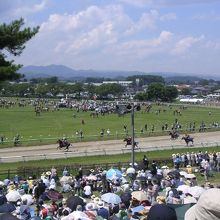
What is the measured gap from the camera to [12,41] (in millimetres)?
26406

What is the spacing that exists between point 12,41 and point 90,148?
2148cm

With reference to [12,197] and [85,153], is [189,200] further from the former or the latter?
[85,153]

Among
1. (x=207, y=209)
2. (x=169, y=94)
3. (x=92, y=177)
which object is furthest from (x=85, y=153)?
(x=169, y=94)

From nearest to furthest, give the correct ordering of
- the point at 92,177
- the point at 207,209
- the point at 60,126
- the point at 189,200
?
the point at 207,209, the point at 189,200, the point at 92,177, the point at 60,126

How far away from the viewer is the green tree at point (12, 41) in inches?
1024

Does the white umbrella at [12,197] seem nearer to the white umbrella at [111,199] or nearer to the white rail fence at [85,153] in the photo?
the white umbrella at [111,199]

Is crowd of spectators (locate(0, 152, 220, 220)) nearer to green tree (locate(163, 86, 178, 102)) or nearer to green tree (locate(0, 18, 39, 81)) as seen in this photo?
green tree (locate(0, 18, 39, 81))

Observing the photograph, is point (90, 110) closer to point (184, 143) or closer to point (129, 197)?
point (184, 143)

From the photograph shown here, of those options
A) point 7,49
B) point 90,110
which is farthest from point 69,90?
point 7,49

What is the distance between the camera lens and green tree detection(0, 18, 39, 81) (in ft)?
85.3

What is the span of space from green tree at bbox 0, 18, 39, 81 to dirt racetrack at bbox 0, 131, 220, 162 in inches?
543

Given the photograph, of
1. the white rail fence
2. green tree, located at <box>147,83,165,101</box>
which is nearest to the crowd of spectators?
the white rail fence

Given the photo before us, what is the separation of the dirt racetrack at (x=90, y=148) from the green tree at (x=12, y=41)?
13.8 m

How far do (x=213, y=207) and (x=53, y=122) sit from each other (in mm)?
72154
